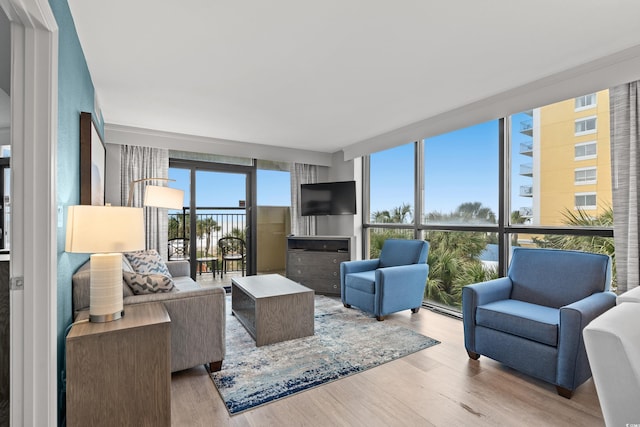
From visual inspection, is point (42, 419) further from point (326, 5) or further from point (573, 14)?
point (573, 14)

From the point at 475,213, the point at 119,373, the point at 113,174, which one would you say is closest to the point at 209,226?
the point at 113,174

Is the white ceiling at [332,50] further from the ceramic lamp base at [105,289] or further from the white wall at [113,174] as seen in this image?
the ceramic lamp base at [105,289]

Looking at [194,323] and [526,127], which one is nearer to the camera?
[194,323]

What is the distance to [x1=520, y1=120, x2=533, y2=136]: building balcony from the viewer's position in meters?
3.12

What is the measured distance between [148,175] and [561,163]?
479 centimetres

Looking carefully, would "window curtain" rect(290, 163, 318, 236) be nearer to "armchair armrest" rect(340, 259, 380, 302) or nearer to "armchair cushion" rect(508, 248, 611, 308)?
"armchair armrest" rect(340, 259, 380, 302)

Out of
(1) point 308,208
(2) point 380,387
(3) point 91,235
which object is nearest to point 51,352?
(3) point 91,235

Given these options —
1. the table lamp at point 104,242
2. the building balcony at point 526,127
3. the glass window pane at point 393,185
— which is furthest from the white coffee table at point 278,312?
the building balcony at point 526,127

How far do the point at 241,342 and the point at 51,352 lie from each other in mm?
1656

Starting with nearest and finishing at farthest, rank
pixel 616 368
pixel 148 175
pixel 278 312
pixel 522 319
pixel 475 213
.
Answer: pixel 616 368
pixel 522 319
pixel 278 312
pixel 475 213
pixel 148 175

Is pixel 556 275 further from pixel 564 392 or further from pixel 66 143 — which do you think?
pixel 66 143

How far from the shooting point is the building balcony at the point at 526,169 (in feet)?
10.3

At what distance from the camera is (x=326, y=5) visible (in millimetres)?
1781

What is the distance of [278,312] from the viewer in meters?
2.85
